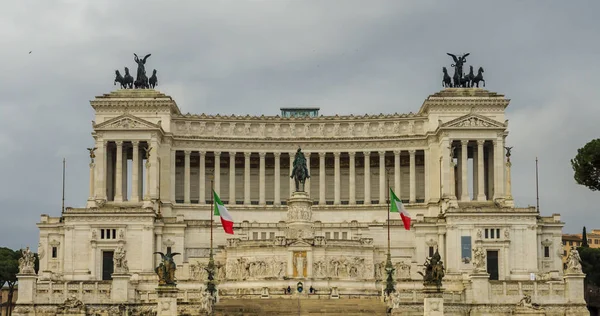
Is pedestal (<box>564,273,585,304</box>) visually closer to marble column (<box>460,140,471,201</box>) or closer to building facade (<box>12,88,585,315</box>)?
building facade (<box>12,88,585,315</box>)

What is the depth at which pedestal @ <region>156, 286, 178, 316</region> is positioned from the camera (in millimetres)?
92250

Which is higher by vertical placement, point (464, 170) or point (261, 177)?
point (464, 170)

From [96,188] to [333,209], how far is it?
96.2 ft

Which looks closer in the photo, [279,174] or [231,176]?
[231,176]

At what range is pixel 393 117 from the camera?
149375mm

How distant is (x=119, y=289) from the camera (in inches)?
4488

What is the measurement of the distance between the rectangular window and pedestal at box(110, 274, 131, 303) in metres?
38.7

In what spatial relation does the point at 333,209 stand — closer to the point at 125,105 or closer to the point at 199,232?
the point at 199,232

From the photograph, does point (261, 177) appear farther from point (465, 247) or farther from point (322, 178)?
point (465, 247)

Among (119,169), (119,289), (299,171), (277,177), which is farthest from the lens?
(277,177)

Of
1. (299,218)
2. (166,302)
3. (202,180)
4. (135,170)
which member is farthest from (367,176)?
(166,302)

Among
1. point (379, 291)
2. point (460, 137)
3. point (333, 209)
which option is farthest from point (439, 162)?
point (379, 291)

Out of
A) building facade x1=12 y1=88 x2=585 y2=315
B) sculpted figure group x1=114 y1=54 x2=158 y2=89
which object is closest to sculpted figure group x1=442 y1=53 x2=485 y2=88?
building facade x1=12 y1=88 x2=585 y2=315

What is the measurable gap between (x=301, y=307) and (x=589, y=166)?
27.5m
